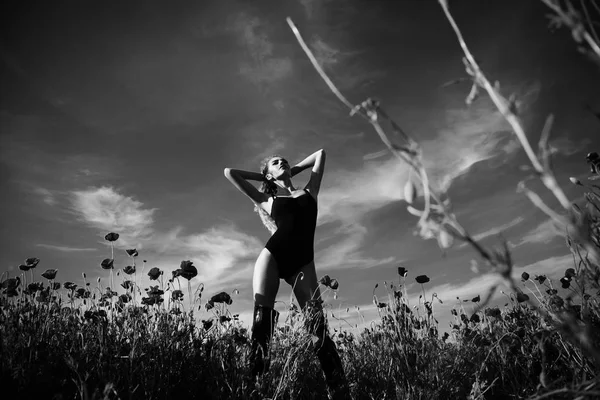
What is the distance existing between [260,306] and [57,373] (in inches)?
55.5

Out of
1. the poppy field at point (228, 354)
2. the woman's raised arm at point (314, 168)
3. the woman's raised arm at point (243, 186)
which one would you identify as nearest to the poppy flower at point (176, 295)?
the poppy field at point (228, 354)

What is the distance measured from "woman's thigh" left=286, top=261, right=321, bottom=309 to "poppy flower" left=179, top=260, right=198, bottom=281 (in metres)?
1.03

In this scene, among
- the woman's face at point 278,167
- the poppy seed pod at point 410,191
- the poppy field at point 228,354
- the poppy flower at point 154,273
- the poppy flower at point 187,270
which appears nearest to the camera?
the poppy seed pod at point 410,191

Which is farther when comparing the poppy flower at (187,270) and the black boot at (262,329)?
the poppy flower at (187,270)

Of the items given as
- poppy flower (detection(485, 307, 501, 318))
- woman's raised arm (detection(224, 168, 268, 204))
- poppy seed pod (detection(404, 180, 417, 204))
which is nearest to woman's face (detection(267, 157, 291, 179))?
woman's raised arm (detection(224, 168, 268, 204))

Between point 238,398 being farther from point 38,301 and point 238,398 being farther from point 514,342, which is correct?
point 38,301

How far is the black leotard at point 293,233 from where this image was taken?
119 inches

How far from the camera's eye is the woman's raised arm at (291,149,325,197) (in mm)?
3827

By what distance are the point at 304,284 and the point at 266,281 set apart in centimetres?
35

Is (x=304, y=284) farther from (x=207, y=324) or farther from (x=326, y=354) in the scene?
(x=207, y=324)

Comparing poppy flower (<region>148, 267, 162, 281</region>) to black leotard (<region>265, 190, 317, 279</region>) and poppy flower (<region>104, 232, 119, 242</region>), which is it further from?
black leotard (<region>265, 190, 317, 279</region>)

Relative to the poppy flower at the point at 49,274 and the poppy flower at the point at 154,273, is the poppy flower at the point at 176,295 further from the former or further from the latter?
the poppy flower at the point at 49,274

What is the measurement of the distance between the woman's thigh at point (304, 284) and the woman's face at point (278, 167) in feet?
4.30

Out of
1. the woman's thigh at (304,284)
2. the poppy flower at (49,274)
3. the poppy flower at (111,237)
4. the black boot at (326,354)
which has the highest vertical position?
the poppy flower at (111,237)
